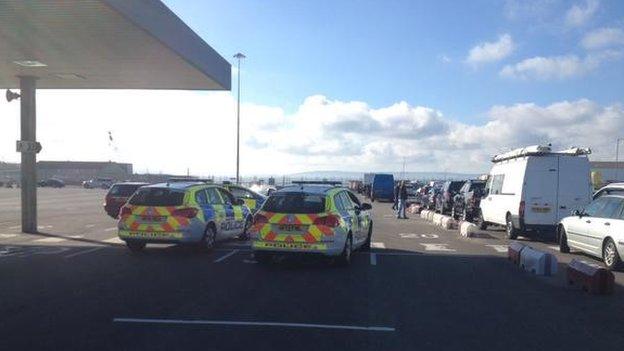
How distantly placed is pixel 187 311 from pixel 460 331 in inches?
136

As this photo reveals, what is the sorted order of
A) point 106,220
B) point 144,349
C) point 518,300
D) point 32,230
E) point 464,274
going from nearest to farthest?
point 144,349 < point 518,300 < point 464,274 < point 32,230 < point 106,220

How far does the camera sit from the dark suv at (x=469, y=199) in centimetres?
2552

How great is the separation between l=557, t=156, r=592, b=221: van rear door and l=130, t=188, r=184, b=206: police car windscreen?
11.1m

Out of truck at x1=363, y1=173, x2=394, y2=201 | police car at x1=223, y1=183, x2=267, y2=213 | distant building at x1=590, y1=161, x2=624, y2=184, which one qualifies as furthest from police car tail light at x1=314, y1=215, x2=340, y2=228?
distant building at x1=590, y1=161, x2=624, y2=184

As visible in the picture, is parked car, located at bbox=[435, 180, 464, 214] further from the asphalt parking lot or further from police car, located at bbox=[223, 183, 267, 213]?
the asphalt parking lot

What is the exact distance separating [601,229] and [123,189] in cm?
1762

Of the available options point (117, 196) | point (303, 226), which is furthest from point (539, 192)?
point (117, 196)

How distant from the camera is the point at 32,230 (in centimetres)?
1944

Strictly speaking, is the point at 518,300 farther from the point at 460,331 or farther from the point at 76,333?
the point at 76,333

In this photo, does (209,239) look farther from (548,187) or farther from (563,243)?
(548,187)

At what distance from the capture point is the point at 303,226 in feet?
39.7

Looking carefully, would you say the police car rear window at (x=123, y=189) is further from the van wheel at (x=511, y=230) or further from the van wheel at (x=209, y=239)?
the van wheel at (x=511, y=230)

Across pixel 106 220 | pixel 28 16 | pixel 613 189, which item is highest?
pixel 28 16

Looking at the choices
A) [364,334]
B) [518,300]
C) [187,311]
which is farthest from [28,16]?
[518,300]
